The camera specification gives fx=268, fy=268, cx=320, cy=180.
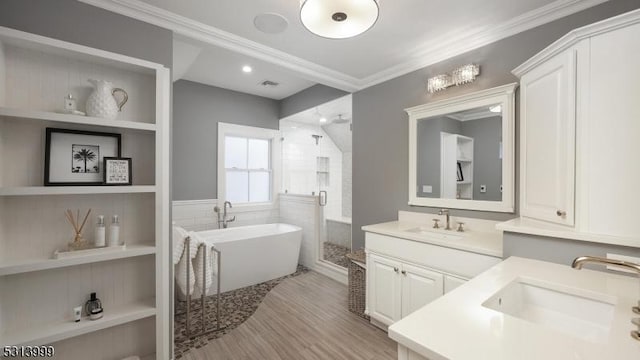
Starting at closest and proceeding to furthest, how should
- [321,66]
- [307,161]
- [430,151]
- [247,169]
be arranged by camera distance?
1. [430,151]
2. [321,66]
3. [247,169]
4. [307,161]

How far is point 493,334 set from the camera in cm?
80

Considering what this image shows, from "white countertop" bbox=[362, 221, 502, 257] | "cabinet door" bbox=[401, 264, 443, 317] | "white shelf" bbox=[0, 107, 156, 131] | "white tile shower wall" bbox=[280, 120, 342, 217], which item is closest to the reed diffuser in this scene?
"white shelf" bbox=[0, 107, 156, 131]

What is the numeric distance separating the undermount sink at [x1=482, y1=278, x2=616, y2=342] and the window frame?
381 cm

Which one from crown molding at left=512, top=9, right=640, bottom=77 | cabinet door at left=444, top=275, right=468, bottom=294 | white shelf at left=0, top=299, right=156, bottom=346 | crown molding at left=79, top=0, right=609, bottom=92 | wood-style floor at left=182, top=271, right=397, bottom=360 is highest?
crown molding at left=79, top=0, right=609, bottom=92

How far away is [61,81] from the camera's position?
1.65 m

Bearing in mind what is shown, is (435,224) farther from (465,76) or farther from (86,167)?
(86,167)

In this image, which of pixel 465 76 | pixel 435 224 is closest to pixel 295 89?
pixel 465 76

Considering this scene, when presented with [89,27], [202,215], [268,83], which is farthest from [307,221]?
[89,27]

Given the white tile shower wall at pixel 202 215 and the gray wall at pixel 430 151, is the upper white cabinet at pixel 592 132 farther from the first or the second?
the white tile shower wall at pixel 202 215

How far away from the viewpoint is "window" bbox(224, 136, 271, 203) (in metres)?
4.39

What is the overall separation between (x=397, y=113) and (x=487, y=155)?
102cm

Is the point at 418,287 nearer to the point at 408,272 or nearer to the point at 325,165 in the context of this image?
the point at 408,272

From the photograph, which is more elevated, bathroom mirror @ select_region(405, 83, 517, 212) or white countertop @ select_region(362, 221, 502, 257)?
bathroom mirror @ select_region(405, 83, 517, 212)

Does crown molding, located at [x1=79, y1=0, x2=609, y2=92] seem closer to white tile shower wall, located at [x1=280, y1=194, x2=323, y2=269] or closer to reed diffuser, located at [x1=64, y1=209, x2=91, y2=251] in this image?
reed diffuser, located at [x1=64, y1=209, x2=91, y2=251]
